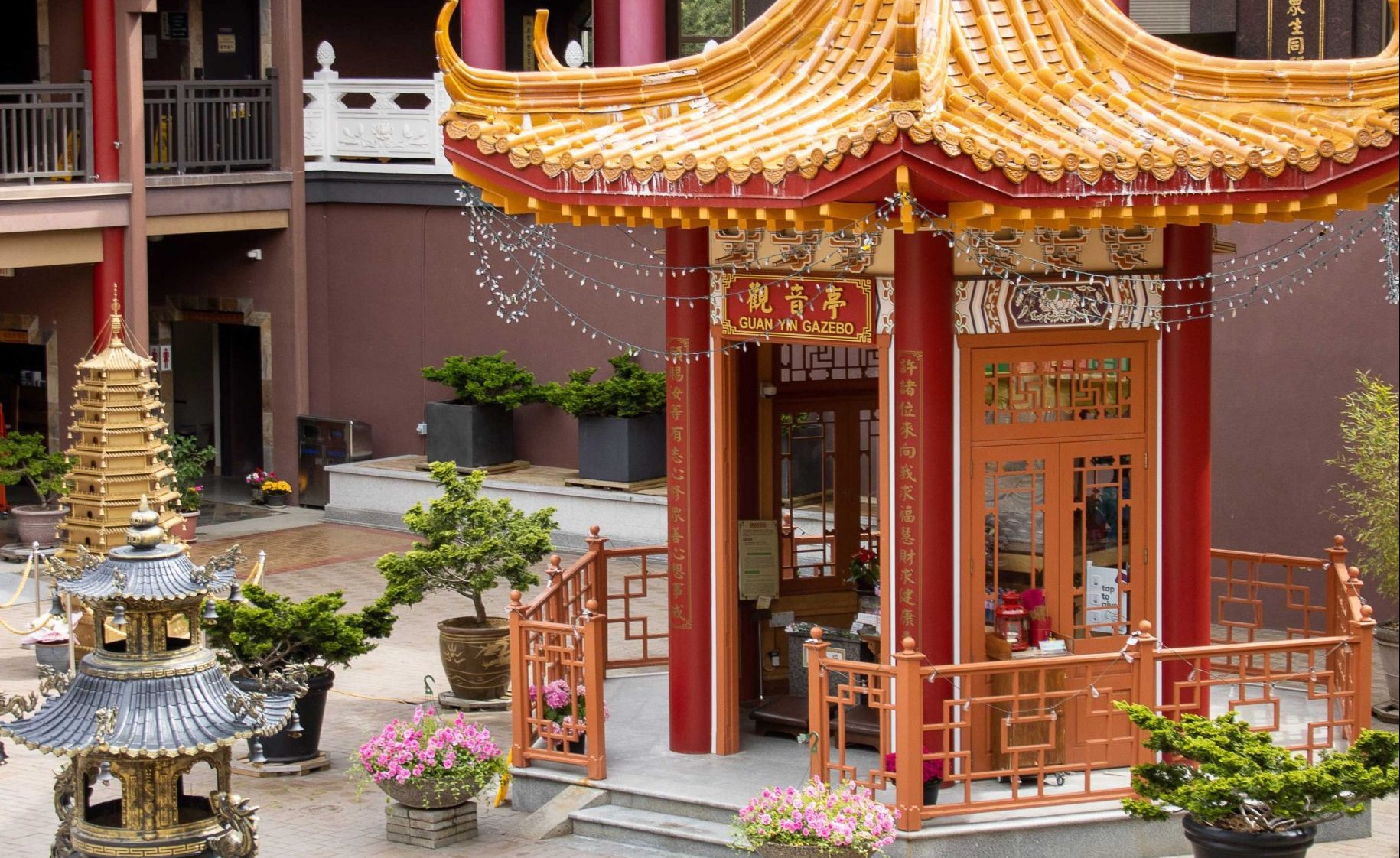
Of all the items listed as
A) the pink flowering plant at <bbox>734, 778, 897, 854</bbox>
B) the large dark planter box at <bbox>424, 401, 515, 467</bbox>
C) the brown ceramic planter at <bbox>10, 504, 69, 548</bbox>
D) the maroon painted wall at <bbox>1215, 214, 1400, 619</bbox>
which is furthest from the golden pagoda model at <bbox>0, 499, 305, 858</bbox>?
the large dark planter box at <bbox>424, 401, 515, 467</bbox>

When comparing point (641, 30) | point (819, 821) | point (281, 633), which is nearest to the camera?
point (819, 821)

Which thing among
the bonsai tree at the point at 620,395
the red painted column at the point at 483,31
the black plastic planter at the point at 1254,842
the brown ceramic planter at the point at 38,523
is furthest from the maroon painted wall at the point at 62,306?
the black plastic planter at the point at 1254,842

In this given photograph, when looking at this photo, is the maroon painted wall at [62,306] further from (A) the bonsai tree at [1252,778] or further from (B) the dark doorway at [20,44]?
(A) the bonsai tree at [1252,778]

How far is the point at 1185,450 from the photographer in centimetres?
1316

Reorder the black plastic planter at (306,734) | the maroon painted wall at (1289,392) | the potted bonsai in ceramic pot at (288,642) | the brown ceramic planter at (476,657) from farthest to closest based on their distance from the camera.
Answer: the maroon painted wall at (1289,392) → the brown ceramic planter at (476,657) → the black plastic planter at (306,734) → the potted bonsai in ceramic pot at (288,642)

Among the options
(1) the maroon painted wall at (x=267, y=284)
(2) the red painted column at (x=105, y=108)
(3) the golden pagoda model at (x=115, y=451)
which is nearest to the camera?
(3) the golden pagoda model at (x=115, y=451)

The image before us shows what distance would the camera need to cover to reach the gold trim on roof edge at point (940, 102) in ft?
38.2

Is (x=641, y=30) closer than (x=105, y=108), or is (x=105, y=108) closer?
(x=641, y=30)

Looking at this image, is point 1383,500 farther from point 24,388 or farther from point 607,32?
point 24,388

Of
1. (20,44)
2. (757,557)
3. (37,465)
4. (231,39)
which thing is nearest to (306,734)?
(757,557)

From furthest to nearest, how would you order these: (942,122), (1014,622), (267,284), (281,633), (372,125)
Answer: (267,284) < (372,125) < (281,633) < (1014,622) < (942,122)

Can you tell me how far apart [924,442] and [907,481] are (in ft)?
0.84

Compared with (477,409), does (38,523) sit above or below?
below

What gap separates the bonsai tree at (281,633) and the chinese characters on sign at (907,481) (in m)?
3.85
